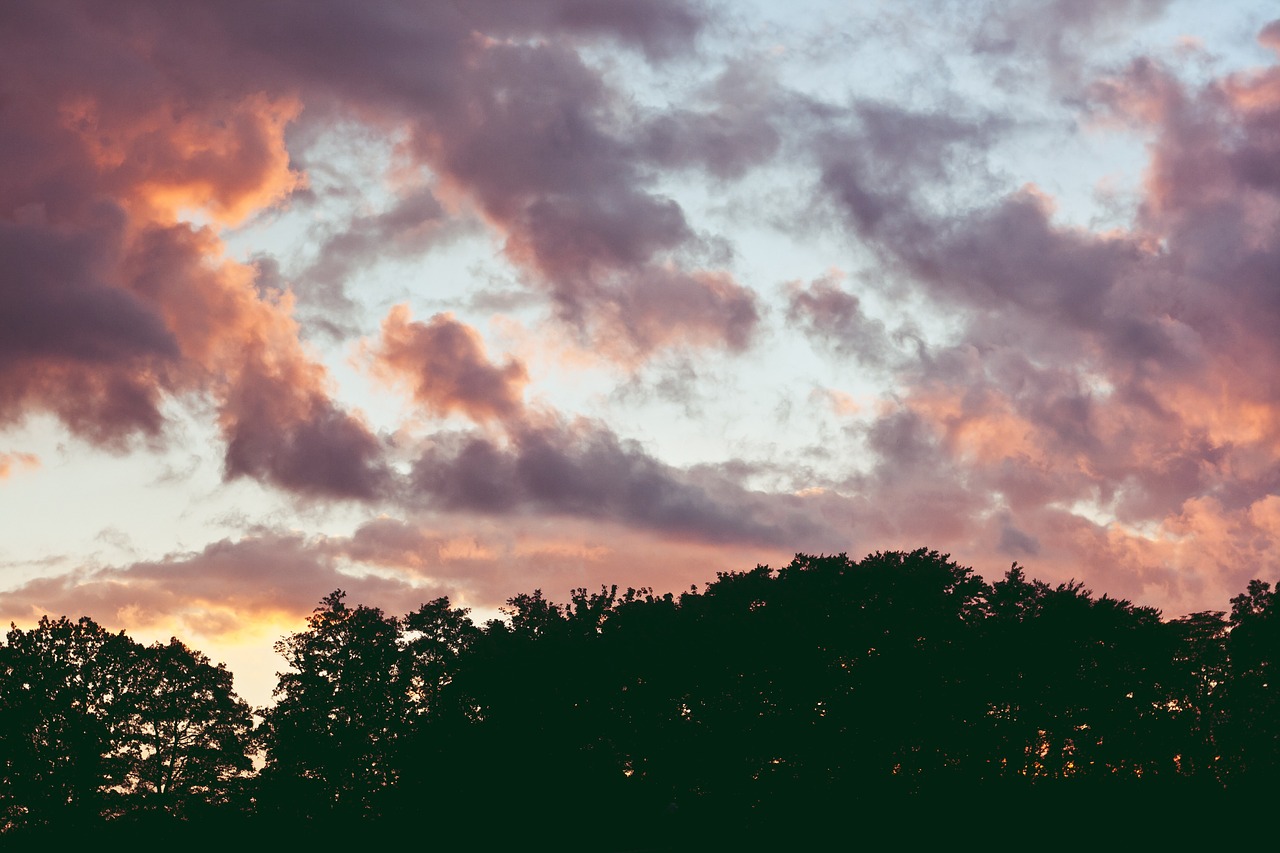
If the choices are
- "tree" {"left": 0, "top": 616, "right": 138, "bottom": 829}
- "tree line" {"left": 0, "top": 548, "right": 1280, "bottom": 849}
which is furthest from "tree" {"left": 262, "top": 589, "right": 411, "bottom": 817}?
"tree" {"left": 0, "top": 616, "right": 138, "bottom": 829}

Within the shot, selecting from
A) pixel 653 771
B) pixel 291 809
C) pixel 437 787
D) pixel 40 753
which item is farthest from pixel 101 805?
pixel 653 771

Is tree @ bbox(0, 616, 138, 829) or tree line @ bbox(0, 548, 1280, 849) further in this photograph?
tree @ bbox(0, 616, 138, 829)

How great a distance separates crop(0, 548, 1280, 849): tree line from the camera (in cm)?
7069

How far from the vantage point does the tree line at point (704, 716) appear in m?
70.7

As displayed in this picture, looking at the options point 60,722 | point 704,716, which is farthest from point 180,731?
point 704,716

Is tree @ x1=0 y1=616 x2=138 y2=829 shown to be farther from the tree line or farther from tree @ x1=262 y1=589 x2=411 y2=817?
tree @ x1=262 y1=589 x2=411 y2=817

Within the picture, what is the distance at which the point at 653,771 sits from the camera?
7506 centimetres

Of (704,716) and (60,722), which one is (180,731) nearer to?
(60,722)

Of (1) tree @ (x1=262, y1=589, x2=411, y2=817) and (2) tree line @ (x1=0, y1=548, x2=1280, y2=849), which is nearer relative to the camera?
(2) tree line @ (x1=0, y1=548, x2=1280, y2=849)

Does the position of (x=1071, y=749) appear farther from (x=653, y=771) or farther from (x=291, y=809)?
(x=291, y=809)

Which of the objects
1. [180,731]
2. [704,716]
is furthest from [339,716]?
[704,716]

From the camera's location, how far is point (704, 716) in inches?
2972

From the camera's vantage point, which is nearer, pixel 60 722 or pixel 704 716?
pixel 704 716

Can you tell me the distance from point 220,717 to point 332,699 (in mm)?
8550
